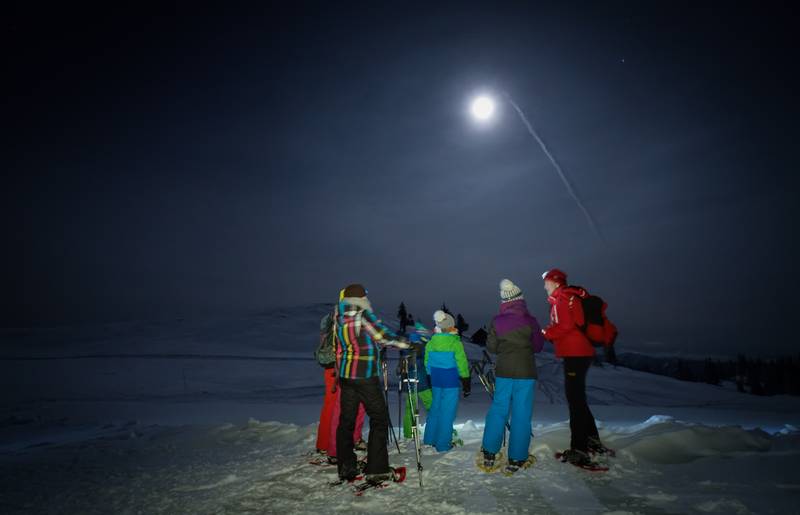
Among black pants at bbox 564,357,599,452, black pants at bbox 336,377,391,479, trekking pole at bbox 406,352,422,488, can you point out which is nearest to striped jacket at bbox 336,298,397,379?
black pants at bbox 336,377,391,479

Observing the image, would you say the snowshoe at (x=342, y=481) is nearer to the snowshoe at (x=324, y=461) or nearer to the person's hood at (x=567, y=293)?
the snowshoe at (x=324, y=461)

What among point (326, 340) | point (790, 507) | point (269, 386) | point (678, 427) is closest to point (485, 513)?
point (790, 507)

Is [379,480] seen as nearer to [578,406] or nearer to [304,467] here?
[304,467]

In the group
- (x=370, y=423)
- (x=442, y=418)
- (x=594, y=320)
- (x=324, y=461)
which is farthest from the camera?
(x=442, y=418)

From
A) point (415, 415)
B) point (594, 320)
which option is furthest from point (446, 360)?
point (594, 320)

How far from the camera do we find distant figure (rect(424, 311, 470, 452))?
19.3 feet

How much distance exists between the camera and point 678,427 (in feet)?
18.7

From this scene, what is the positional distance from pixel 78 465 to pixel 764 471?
9258 mm

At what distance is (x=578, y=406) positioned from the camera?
5031 mm

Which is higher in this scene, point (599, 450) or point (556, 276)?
point (556, 276)

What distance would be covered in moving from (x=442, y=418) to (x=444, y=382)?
54 cm

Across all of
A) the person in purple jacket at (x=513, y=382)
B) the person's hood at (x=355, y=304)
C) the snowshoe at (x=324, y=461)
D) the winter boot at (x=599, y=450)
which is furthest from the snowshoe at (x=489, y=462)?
the person's hood at (x=355, y=304)

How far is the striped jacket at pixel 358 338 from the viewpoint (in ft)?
15.4

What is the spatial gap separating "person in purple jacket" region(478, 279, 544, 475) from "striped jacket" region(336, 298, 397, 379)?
1511 millimetres
